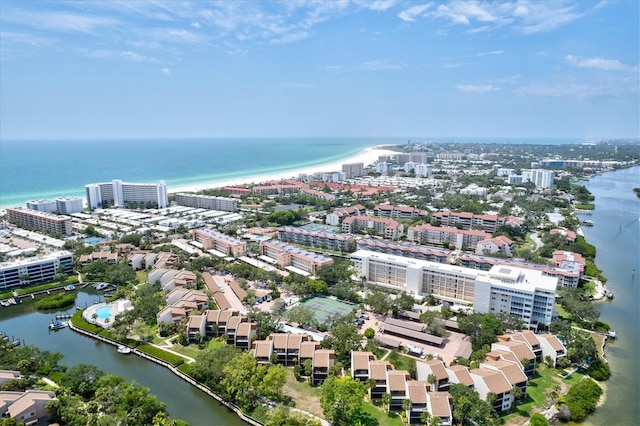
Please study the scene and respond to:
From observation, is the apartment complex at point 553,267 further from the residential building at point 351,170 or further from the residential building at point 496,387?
the residential building at point 351,170

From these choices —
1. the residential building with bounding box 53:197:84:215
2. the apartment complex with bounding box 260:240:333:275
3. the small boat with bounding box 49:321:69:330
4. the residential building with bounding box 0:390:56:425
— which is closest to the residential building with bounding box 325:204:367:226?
the apartment complex with bounding box 260:240:333:275

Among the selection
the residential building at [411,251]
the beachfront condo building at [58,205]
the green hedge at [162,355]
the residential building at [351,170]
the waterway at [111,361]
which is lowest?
the waterway at [111,361]

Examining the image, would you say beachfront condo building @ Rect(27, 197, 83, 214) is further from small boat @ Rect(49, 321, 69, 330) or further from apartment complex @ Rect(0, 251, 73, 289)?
small boat @ Rect(49, 321, 69, 330)

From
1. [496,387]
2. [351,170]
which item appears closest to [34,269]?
[496,387]

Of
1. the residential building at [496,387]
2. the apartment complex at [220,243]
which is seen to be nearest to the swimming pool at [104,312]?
the apartment complex at [220,243]

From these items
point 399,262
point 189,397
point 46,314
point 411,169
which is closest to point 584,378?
point 399,262

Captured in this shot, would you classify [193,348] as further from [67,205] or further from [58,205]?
[58,205]
